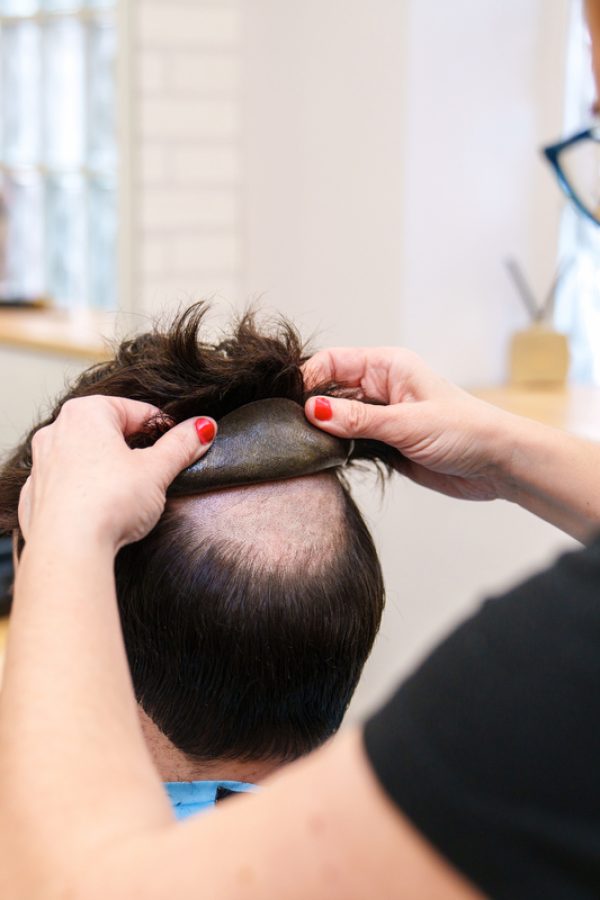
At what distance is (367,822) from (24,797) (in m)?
0.22

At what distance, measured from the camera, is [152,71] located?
8.64ft

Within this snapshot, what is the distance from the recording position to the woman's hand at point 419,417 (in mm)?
1016

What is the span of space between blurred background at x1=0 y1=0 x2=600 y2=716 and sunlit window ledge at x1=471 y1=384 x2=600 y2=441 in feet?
0.05

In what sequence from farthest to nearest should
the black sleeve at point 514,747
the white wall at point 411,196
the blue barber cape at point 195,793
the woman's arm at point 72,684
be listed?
the white wall at point 411,196, the blue barber cape at point 195,793, the woman's arm at point 72,684, the black sleeve at point 514,747

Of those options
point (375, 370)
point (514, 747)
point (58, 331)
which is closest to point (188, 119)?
point (58, 331)

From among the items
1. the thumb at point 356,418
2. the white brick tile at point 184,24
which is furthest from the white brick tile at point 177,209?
the thumb at point 356,418

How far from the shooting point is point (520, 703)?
482 millimetres

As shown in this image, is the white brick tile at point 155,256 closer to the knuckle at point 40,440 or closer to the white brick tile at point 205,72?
the white brick tile at point 205,72

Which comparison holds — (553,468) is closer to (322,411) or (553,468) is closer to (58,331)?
(322,411)

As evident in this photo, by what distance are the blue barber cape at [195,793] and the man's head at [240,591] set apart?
0.08 ft

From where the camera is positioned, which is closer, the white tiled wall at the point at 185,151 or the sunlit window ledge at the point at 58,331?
the white tiled wall at the point at 185,151

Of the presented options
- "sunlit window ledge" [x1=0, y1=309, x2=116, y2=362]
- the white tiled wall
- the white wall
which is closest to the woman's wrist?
the white wall

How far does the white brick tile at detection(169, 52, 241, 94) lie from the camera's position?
2543 millimetres

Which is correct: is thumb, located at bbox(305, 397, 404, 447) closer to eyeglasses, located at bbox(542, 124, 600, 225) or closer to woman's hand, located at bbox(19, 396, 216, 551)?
woman's hand, located at bbox(19, 396, 216, 551)
